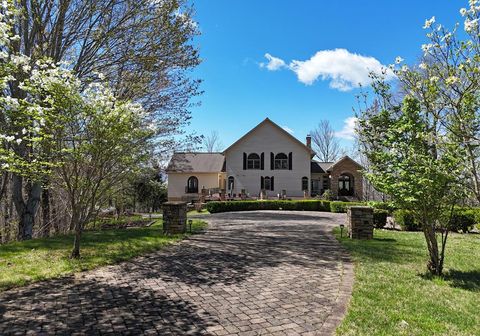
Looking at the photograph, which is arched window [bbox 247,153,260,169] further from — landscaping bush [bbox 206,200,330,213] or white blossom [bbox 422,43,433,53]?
white blossom [bbox 422,43,433,53]

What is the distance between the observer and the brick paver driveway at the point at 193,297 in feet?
14.5

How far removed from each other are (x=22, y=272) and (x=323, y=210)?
78.5ft

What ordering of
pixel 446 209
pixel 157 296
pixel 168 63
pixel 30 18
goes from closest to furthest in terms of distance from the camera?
pixel 157 296 < pixel 446 209 < pixel 30 18 < pixel 168 63

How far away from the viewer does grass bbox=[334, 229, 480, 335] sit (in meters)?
4.41

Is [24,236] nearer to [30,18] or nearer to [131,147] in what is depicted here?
[131,147]

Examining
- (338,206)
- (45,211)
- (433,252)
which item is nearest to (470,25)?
(433,252)

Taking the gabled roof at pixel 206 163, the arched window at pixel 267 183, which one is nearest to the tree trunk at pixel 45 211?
the gabled roof at pixel 206 163

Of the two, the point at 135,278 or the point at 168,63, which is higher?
the point at 168,63

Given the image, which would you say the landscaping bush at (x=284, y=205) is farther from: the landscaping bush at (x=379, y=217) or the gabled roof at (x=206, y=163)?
the landscaping bush at (x=379, y=217)

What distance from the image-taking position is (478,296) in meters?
5.69

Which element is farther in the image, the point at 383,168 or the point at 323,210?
the point at 323,210

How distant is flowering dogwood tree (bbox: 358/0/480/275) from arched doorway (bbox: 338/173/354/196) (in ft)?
96.3

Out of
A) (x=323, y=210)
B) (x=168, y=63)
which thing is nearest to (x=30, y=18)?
(x=168, y=63)

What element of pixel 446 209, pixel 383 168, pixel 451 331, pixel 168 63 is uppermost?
pixel 168 63
